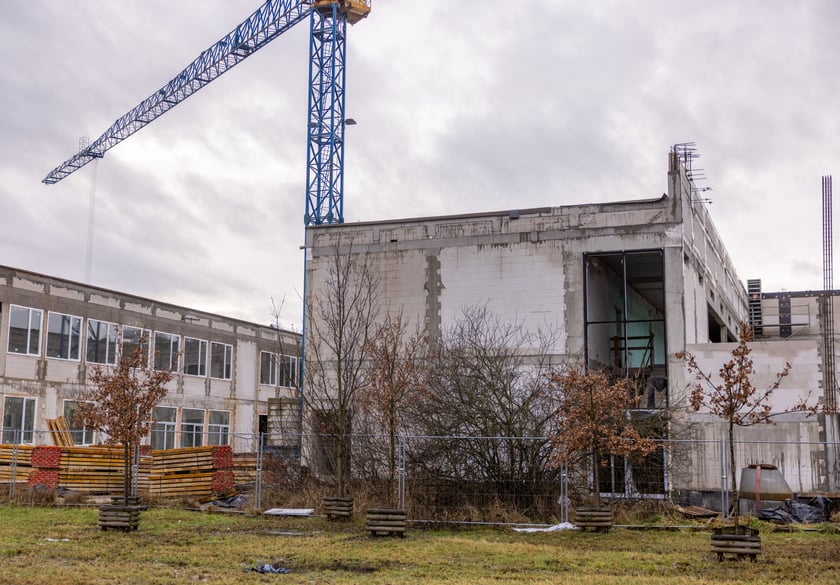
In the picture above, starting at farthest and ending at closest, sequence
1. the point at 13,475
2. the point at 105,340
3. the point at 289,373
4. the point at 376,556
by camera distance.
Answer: the point at 105,340 < the point at 289,373 < the point at 13,475 < the point at 376,556

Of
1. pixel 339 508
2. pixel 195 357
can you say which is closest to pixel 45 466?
pixel 339 508

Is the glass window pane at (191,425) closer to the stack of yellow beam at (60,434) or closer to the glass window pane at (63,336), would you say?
the glass window pane at (63,336)

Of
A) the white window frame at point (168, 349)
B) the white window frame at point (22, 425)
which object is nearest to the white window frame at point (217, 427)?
the white window frame at point (168, 349)

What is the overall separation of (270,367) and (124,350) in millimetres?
14707

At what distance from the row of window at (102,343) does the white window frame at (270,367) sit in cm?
347

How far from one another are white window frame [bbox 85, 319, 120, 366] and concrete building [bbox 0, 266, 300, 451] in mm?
47

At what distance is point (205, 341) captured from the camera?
48.7 metres

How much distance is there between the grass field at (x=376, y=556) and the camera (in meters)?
12.5

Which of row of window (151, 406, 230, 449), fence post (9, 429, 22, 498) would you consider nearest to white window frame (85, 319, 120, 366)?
row of window (151, 406, 230, 449)

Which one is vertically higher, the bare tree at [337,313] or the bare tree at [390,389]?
the bare tree at [337,313]

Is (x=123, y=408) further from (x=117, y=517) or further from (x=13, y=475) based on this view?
(x=13, y=475)

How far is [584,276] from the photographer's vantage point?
1138 inches

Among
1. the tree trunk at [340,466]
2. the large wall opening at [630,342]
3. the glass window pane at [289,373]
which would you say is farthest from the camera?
the large wall opening at [630,342]

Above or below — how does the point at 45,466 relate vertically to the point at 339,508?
above
